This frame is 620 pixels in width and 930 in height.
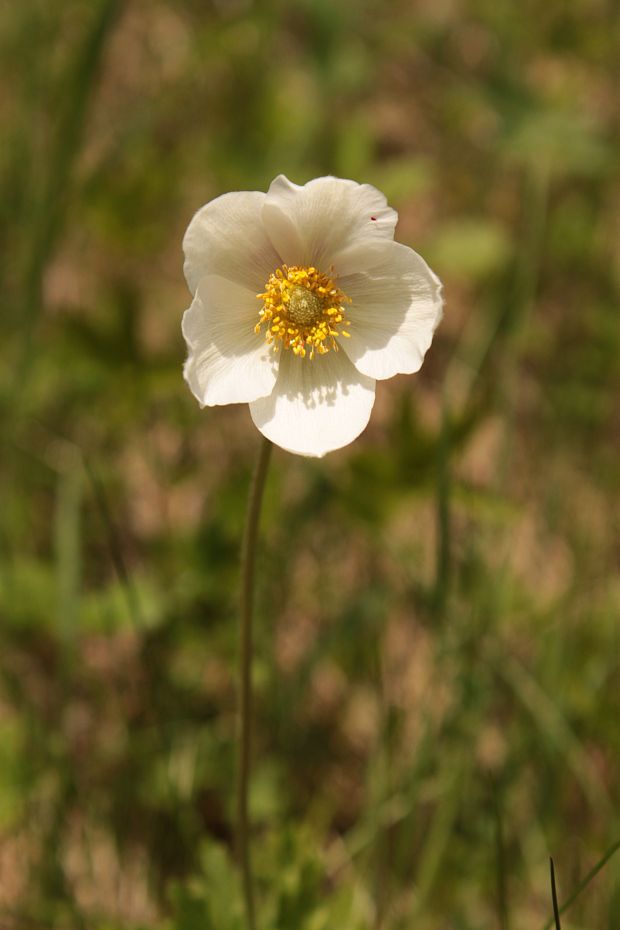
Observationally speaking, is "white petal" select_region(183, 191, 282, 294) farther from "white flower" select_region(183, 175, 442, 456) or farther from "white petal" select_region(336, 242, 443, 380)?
"white petal" select_region(336, 242, 443, 380)

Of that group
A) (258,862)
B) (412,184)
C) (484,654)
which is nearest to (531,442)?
(412,184)

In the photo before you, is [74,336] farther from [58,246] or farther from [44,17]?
[44,17]

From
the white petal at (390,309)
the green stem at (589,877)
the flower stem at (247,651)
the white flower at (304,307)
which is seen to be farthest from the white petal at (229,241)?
the green stem at (589,877)

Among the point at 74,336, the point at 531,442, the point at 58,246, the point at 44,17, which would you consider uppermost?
the point at 44,17

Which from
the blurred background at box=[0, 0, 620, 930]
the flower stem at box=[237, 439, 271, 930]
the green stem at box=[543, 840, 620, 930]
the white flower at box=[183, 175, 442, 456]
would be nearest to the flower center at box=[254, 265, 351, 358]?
the white flower at box=[183, 175, 442, 456]

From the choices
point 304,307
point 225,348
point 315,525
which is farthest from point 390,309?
point 315,525

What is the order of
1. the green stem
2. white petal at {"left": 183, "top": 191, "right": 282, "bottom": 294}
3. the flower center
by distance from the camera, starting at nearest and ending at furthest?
the green stem < white petal at {"left": 183, "top": 191, "right": 282, "bottom": 294} < the flower center
